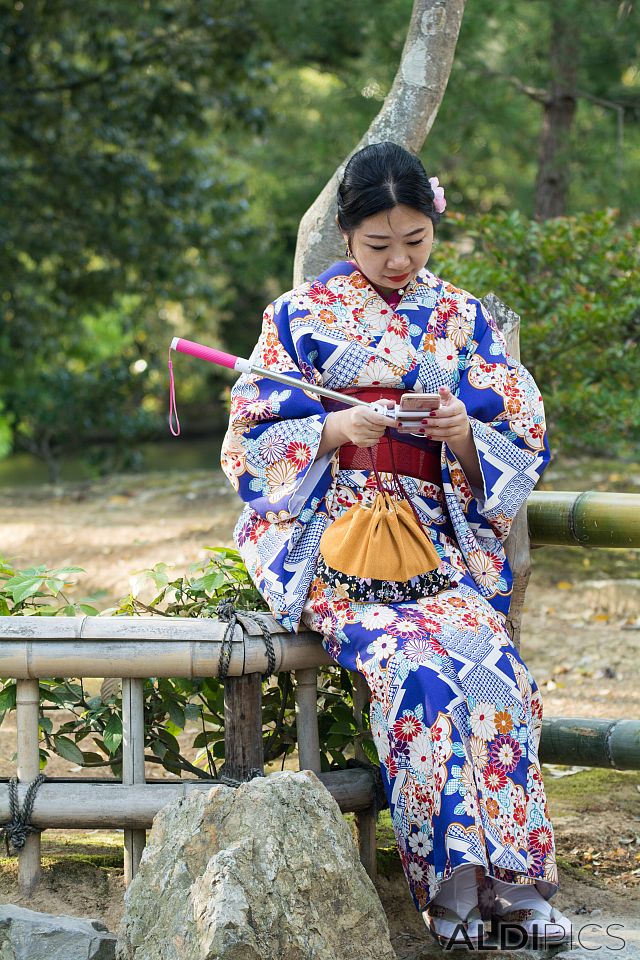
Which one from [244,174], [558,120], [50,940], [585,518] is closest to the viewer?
[50,940]

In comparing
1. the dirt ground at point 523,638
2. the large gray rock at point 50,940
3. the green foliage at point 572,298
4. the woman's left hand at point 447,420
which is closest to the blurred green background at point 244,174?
the green foliage at point 572,298

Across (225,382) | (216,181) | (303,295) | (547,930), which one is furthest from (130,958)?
(225,382)

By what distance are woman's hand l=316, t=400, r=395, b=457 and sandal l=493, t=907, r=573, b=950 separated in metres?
1.11

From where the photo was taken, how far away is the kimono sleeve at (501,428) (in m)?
2.79

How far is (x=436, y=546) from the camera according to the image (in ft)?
9.11

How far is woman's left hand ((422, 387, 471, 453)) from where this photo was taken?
262cm

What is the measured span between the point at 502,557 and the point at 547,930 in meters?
0.91

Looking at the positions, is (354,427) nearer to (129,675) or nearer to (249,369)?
(249,369)

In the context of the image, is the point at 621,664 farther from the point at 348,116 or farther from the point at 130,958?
the point at 348,116

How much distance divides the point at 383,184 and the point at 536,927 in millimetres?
1735

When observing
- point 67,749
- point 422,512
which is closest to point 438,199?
point 422,512

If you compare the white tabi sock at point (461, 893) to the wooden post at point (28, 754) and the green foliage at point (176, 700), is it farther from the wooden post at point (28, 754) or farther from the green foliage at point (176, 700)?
the wooden post at point (28, 754)

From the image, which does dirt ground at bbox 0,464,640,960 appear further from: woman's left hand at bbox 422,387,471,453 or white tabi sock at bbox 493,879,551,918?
woman's left hand at bbox 422,387,471,453

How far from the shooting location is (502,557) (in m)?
2.89
